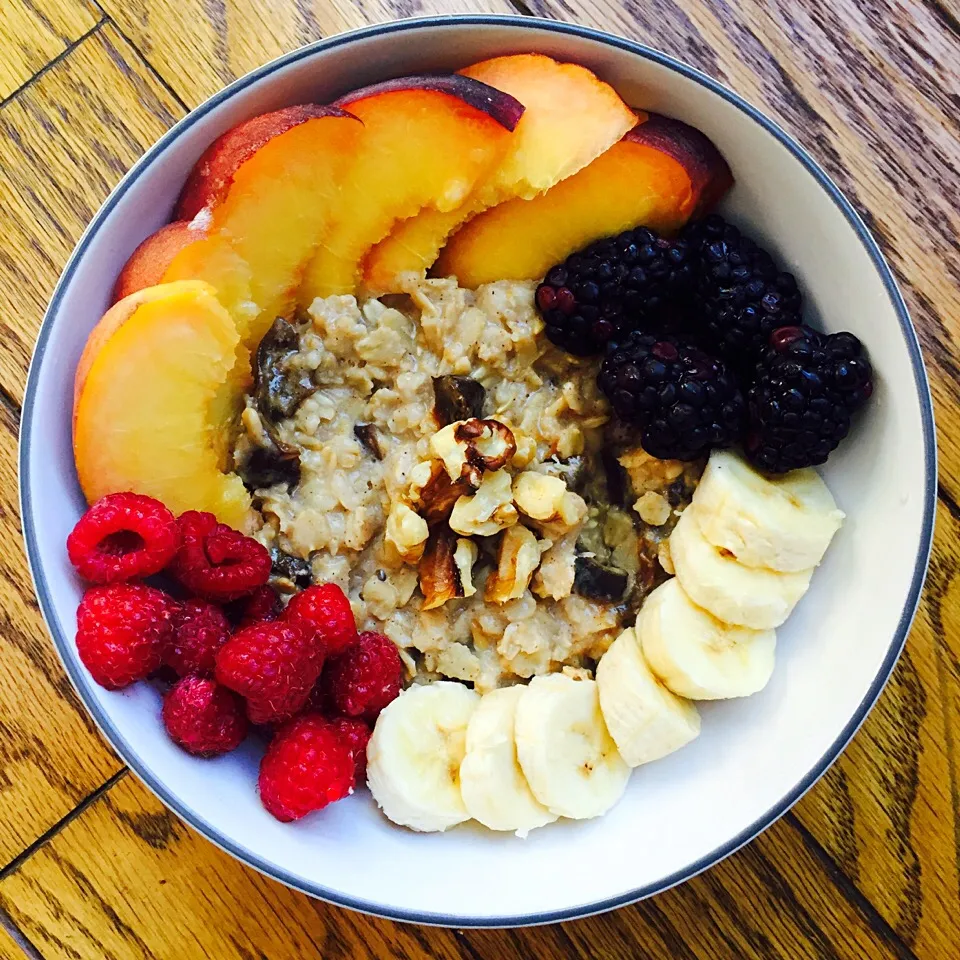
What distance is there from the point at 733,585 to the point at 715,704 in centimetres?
18

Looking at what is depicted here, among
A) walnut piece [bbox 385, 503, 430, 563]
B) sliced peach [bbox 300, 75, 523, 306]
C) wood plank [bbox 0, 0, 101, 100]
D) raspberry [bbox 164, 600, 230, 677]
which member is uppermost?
wood plank [bbox 0, 0, 101, 100]

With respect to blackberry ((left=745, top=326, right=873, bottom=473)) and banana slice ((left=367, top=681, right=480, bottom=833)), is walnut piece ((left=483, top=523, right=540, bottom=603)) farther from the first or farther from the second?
blackberry ((left=745, top=326, right=873, bottom=473))

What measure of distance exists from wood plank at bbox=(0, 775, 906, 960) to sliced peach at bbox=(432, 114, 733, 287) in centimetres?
86

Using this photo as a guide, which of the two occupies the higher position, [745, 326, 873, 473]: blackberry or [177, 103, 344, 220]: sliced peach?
[177, 103, 344, 220]: sliced peach

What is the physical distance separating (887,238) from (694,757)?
0.77 meters

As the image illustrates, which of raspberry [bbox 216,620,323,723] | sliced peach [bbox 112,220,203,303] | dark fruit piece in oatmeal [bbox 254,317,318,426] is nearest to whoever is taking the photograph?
raspberry [bbox 216,620,323,723]

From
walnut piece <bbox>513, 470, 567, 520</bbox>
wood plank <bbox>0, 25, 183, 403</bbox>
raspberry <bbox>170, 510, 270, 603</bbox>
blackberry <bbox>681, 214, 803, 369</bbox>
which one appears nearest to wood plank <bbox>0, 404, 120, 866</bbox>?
wood plank <bbox>0, 25, 183, 403</bbox>

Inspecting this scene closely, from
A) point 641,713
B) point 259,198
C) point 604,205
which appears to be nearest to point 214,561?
point 259,198

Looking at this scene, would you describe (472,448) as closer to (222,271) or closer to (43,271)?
(222,271)

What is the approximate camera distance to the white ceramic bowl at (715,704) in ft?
3.50

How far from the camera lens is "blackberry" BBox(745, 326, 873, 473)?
3.59ft

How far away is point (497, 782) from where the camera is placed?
1139 millimetres

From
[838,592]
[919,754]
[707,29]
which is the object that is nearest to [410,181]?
[707,29]

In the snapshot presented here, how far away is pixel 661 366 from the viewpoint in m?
1.12
